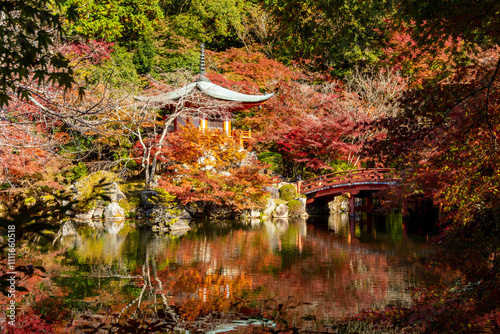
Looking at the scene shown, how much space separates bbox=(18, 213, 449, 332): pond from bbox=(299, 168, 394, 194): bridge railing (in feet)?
16.8

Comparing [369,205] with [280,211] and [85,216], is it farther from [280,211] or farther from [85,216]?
[85,216]

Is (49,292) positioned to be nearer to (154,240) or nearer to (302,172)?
(154,240)

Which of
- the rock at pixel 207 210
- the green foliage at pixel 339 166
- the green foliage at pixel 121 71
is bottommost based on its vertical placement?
the rock at pixel 207 210

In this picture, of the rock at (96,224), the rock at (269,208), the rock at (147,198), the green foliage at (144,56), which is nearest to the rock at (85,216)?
the rock at (96,224)

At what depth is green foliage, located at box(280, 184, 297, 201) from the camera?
19.0 metres

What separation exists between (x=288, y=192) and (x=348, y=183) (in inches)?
99.7

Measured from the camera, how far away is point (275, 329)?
4.80 metres

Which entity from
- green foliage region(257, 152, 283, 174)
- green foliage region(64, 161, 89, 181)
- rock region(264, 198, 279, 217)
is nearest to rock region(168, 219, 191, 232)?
rock region(264, 198, 279, 217)

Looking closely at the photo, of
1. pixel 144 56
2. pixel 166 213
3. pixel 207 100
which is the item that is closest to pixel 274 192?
pixel 207 100

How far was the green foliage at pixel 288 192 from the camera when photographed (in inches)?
749

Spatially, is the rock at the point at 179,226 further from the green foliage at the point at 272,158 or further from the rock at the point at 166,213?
the green foliage at the point at 272,158

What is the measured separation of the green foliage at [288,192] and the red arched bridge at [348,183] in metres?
0.45

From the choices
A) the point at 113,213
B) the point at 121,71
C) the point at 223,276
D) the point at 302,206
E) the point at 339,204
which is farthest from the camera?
the point at 339,204

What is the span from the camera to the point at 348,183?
728 inches
